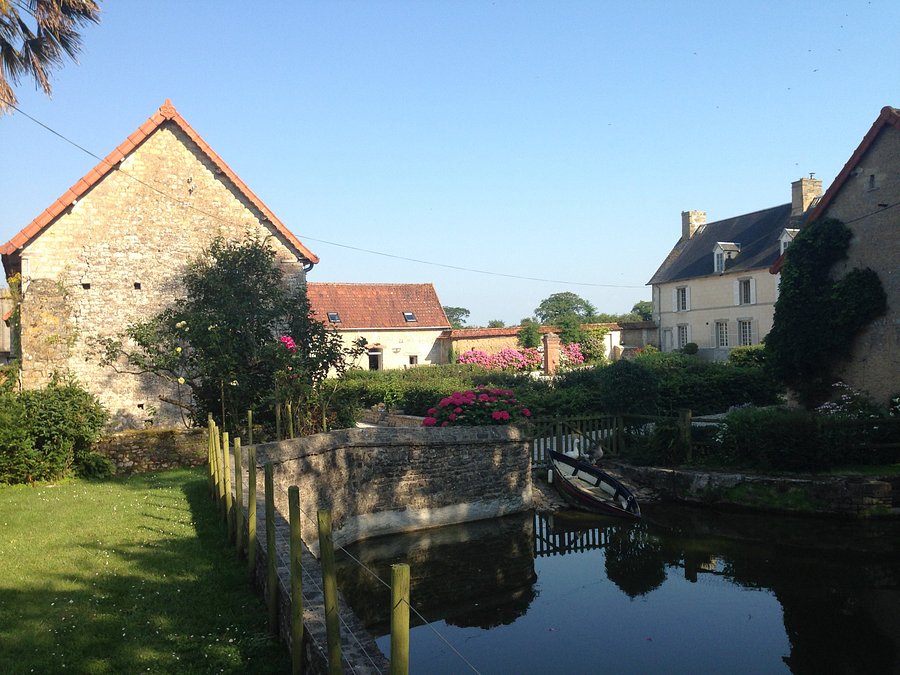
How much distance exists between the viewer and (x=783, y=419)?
1437 cm

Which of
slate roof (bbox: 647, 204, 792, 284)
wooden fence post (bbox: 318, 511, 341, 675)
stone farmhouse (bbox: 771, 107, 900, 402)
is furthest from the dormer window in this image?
wooden fence post (bbox: 318, 511, 341, 675)

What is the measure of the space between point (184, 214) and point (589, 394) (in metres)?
12.1

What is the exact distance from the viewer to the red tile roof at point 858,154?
17641 mm

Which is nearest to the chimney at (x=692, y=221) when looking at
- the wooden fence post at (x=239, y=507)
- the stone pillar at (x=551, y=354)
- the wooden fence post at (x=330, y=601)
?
the stone pillar at (x=551, y=354)

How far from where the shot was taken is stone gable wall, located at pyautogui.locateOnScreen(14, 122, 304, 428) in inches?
659

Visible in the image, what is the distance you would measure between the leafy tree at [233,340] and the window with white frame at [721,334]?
3023 centimetres

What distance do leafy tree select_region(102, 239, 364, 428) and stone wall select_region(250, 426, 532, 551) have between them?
2959mm

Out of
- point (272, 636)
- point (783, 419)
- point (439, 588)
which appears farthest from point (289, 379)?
point (783, 419)

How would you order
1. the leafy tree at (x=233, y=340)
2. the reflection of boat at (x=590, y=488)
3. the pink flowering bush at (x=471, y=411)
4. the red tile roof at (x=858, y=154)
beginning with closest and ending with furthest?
the reflection of boat at (x=590, y=488) < the pink flowering bush at (x=471, y=411) < the leafy tree at (x=233, y=340) < the red tile roof at (x=858, y=154)

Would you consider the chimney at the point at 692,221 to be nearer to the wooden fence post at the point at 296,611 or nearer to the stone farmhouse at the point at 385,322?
the stone farmhouse at the point at 385,322

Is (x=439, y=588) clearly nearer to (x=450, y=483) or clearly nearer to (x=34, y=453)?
(x=450, y=483)

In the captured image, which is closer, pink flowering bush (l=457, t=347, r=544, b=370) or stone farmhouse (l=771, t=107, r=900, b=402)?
stone farmhouse (l=771, t=107, r=900, b=402)

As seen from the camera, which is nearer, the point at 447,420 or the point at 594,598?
the point at 594,598

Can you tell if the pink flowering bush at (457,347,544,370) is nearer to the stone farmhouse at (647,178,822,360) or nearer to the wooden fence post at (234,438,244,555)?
the stone farmhouse at (647,178,822,360)
